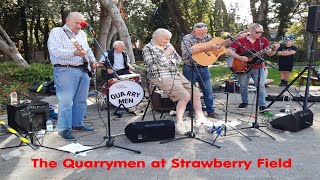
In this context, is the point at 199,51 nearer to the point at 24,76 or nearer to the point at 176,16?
the point at 24,76

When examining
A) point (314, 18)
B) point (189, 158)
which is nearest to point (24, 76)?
point (189, 158)

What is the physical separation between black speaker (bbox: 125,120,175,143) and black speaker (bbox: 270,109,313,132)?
1.70 m

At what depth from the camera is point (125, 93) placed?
517 cm

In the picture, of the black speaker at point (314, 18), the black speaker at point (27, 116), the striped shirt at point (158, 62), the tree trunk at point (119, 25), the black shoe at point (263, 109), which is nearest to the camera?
the black speaker at point (27, 116)

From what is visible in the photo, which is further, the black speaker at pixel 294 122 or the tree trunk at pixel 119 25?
the tree trunk at pixel 119 25

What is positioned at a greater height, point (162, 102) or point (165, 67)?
point (165, 67)

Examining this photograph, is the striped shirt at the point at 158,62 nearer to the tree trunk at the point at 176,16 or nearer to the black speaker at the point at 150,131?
the black speaker at the point at 150,131

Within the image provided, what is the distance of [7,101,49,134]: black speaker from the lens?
445 centimetres

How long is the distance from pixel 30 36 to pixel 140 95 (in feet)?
75.0

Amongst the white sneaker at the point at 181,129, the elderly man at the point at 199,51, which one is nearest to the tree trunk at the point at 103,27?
the elderly man at the point at 199,51

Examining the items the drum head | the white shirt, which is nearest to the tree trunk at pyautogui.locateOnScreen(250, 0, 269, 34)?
the white shirt

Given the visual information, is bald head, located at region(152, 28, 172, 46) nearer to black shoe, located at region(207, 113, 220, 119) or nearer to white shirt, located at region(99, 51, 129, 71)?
black shoe, located at region(207, 113, 220, 119)

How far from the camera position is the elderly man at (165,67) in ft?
15.2

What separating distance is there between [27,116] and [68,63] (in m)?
0.95
